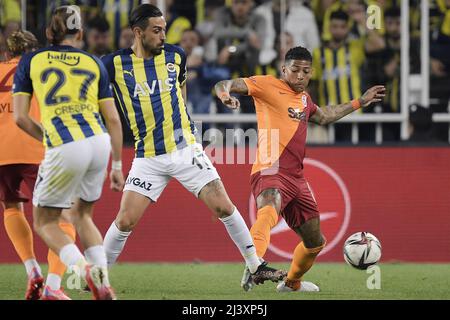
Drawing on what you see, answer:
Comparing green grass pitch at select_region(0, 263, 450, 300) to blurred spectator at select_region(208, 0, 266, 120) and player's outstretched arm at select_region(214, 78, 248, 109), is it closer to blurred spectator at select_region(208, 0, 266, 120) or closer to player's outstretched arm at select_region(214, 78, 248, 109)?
player's outstretched arm at select_region(214, 78, 248, 109)

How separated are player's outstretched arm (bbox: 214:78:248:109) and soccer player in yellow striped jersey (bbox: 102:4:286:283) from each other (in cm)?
38

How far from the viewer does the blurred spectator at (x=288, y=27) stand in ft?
46.0

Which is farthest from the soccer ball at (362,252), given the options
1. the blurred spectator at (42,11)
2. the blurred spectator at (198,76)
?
the blurred spectator at (42,11)

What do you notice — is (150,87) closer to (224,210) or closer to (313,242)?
(224,210)

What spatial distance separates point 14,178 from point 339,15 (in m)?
6.45

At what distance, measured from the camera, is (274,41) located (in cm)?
1405

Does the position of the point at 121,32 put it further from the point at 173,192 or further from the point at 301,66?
the point at 301,66

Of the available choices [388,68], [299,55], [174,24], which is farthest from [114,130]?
[388,68]

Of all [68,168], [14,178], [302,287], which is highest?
[68,168]

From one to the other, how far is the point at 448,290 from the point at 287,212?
1494 mm

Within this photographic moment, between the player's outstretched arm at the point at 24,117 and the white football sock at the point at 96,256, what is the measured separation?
0.84 m

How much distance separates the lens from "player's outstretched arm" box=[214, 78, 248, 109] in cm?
829

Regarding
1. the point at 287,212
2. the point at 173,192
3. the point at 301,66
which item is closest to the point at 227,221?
the point at 287,212

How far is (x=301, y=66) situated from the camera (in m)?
9.04
